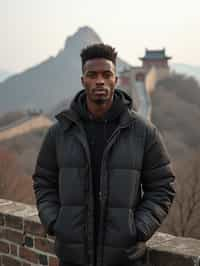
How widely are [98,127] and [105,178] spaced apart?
0.21 m

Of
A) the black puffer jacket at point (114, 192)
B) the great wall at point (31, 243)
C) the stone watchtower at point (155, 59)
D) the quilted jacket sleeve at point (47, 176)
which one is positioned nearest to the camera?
the black puffer jacket at point (114, 192)

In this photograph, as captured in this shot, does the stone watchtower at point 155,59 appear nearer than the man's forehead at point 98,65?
No

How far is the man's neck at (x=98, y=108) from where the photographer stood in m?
1.64

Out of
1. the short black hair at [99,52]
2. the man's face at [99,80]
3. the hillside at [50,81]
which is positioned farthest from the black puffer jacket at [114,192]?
the hillside at [50,81]

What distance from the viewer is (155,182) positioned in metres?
1.62

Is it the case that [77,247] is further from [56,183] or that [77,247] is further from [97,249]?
[56,183]

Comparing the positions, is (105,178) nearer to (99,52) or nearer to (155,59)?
(99,52)

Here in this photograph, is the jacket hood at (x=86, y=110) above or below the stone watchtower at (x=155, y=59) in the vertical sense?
below

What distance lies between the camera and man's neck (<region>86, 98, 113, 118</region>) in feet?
5.40

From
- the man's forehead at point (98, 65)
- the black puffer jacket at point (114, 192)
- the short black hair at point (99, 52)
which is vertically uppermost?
the short black hair at point (99, 52)

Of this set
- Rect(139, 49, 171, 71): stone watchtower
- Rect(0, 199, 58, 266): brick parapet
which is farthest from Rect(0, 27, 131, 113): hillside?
Rect(0, 199, 58, 266): brick parapet

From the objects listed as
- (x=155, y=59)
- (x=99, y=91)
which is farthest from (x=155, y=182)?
(x=155, y=59)

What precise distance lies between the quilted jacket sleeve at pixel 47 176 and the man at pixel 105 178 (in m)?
0.04

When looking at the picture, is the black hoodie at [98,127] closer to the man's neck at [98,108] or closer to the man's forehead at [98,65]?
the man's neck at [98,108]
